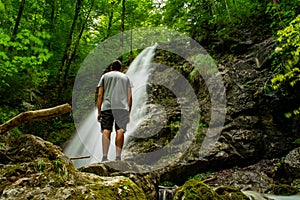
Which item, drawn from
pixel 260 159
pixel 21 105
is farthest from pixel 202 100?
pixel 21 105

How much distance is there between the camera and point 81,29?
1337 cm

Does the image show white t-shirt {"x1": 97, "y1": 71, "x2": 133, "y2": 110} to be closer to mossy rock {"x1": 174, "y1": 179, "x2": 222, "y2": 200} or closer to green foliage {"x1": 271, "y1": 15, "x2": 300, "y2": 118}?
mossy rock {"x1": 174, "y1": 179, "x2": 222, "y2": 200}

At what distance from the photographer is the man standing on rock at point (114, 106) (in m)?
4.27

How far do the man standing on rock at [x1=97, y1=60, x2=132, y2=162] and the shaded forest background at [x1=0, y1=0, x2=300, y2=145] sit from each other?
375 centimetres

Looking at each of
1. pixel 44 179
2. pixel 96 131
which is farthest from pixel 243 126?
pixel 44 179

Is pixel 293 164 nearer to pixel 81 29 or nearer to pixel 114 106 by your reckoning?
pixel 114 106

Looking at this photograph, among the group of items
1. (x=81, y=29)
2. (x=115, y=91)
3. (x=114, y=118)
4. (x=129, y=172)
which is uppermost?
(x=81, y=29)

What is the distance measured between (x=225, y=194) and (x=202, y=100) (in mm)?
5573

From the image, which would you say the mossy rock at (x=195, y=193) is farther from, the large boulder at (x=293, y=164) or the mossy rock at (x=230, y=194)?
the large boulder at (x=293, y=164)

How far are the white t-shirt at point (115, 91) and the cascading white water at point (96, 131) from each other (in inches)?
162

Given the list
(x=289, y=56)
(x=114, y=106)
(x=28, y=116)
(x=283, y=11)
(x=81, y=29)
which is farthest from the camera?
(x=81, y=29)

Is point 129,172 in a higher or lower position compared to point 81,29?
lower

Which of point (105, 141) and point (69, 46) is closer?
point (105, 141)

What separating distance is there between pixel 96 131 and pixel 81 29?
18.0 feet
